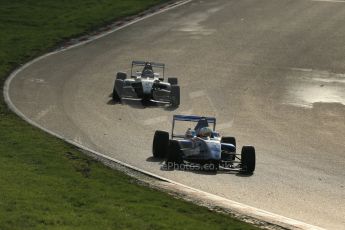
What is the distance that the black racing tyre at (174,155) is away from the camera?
71.2 feet

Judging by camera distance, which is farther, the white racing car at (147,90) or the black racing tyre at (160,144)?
the white racing car at (147,90)

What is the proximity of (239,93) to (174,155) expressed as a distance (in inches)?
493

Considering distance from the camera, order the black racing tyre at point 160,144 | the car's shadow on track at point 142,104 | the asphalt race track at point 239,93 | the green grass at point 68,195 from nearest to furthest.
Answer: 1. the green grass at point 68,195
2. the asphalt race track at point 239,93
3. the black racing tyre at point 160,144
4. the car's shadow on track at point 142,104

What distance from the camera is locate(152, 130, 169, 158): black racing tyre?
22594 millimetres

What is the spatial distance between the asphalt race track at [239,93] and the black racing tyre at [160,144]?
0.46 metres

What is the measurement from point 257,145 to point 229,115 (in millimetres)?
4586

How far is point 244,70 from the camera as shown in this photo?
38.7m

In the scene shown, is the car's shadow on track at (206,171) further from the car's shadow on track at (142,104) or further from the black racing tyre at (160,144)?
the car's shadow on track at (142,104)

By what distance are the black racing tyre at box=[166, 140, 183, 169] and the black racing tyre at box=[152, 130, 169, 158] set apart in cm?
80

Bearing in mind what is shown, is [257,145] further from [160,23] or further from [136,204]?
[160,23]

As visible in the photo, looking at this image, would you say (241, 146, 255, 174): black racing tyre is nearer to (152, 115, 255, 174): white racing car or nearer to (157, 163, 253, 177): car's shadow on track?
(152, 115, 255, 174): white racing car

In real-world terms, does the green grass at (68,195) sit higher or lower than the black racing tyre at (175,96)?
lower

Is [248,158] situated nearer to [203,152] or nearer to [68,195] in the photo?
[203,152]

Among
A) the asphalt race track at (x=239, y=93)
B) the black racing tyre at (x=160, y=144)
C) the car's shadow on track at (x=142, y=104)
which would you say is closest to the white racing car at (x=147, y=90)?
the car's shadow on track at (x=142, y=104)
